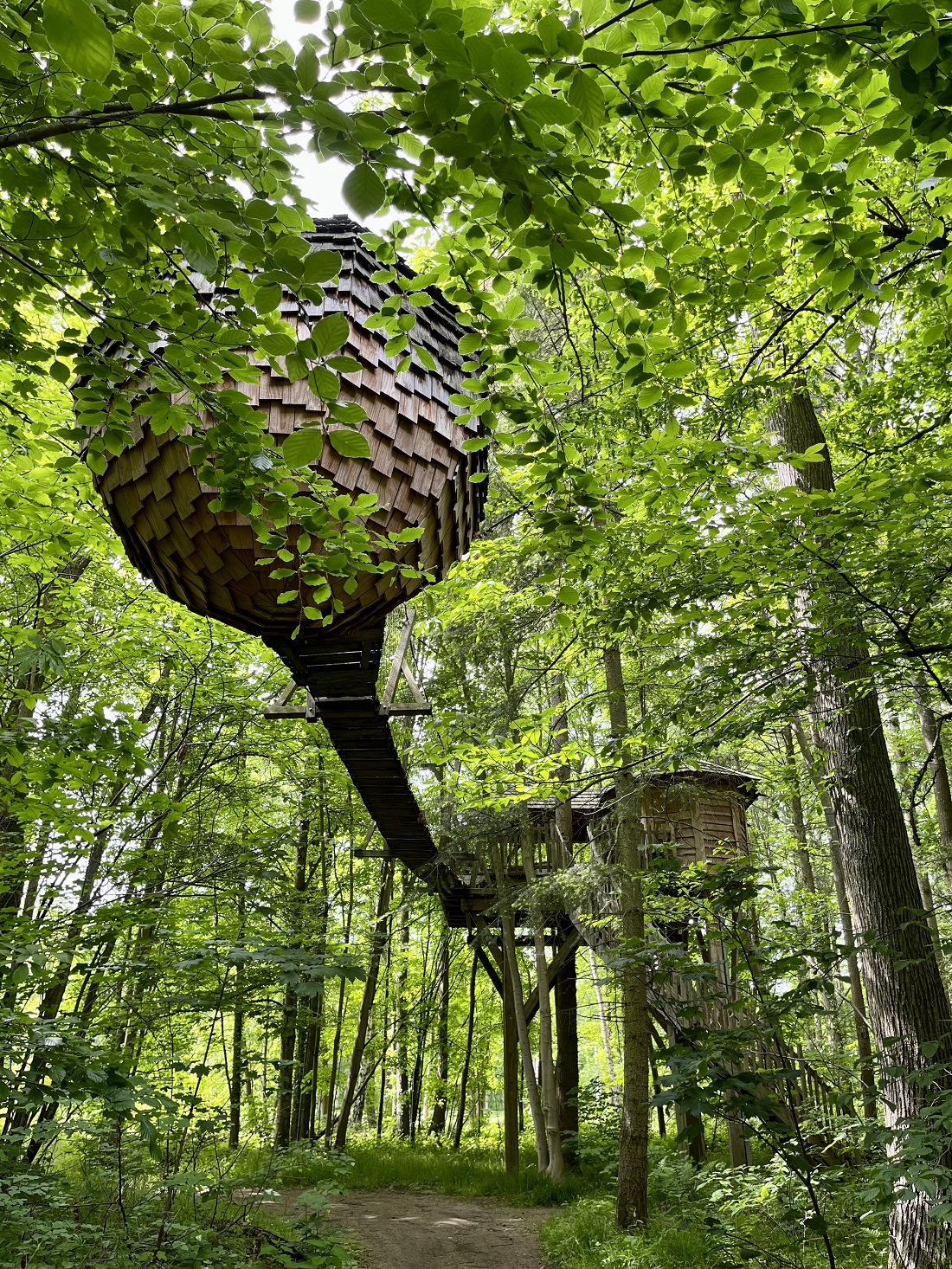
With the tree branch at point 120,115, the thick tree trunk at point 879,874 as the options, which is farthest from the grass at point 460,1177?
the tree branch at point 120,115

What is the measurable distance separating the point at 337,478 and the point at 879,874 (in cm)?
467

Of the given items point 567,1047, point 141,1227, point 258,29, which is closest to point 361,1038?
point 567,1047

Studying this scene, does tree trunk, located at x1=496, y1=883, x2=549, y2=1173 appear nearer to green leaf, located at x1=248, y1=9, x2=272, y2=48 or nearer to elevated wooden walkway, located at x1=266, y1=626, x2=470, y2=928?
elevated wooden walkway, located at x1=266, y1=626, x2=470, y2=928

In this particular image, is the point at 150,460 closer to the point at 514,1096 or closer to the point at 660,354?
the point at 660,354

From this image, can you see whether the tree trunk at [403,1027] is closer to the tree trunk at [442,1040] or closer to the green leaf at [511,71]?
the tree trunk at [442,1040]

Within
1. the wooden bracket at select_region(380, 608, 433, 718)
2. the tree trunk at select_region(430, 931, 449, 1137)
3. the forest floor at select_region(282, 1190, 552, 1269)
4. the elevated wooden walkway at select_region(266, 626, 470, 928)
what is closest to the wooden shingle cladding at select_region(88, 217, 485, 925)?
the elevated wooden walkway at select_region(266, 626, 470, 928)

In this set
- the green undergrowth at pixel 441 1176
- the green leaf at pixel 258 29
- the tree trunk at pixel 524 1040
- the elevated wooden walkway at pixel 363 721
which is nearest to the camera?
the green leaf at pixel 258 29

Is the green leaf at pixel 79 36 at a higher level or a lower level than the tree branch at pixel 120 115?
lower

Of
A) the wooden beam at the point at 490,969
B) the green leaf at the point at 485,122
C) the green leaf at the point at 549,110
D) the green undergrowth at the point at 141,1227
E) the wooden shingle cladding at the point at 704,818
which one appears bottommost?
the green undergrowth at the point at 141,1227

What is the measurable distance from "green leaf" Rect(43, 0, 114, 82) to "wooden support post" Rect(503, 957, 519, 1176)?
1109cm

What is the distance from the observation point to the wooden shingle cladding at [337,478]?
0.99 metres

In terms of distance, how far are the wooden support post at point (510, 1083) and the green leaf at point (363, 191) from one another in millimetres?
10929

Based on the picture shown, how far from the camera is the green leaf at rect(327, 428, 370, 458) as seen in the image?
970 mm

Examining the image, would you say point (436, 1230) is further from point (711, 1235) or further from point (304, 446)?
point (304, 446)
